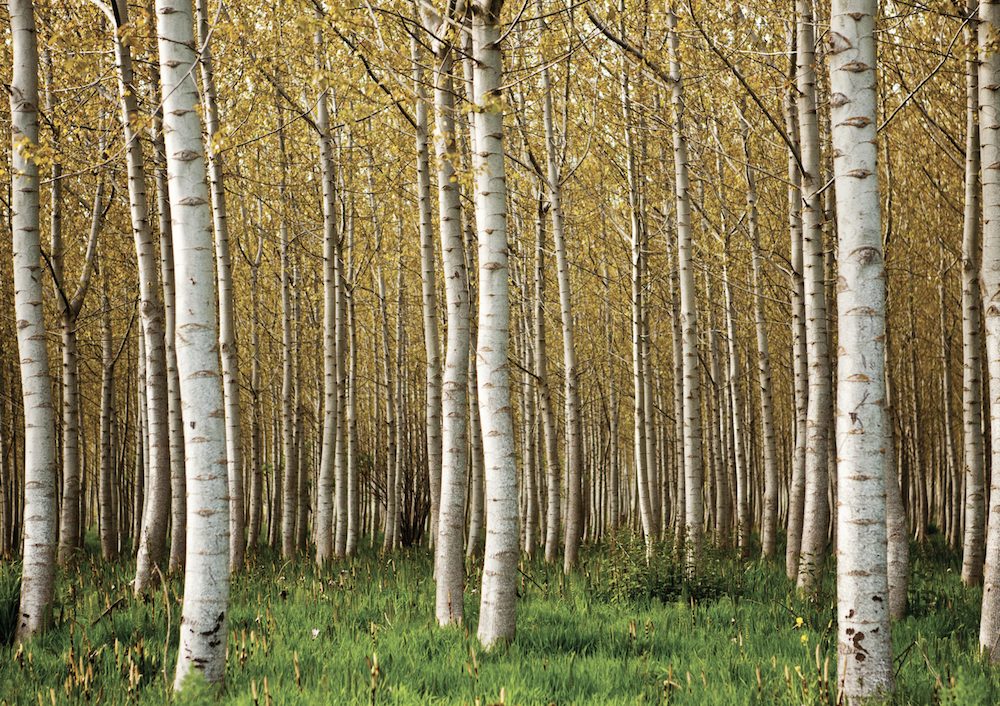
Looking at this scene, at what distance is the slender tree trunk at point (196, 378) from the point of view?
4430mm

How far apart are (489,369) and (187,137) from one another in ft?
7.13

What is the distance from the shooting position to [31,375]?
235 inches

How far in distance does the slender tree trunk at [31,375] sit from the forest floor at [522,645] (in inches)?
13.3

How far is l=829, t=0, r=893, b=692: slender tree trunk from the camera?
13.2 feet

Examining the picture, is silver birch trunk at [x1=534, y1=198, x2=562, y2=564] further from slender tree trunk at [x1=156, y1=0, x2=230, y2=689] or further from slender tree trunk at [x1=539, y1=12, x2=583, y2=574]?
slender tree trunk at [x1=156, y1=0, x2=230, y2=689]

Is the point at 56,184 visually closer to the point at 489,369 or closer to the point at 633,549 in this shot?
the point at 489,369

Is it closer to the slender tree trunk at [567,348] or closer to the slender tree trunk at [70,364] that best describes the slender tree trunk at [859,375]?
the slender tree trunk at [567,348]

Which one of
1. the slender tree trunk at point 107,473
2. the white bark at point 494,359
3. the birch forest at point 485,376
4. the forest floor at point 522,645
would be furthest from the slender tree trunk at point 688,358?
the slender tree trunk at point 107,473

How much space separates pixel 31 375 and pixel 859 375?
519cm

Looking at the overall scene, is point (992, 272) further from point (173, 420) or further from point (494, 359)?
point (173, 420)

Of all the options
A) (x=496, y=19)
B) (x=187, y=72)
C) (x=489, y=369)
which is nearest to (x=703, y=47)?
(x=496, y=19)

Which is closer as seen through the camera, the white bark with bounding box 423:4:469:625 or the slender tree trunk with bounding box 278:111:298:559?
the white bark with bounding box 423:4:469:625

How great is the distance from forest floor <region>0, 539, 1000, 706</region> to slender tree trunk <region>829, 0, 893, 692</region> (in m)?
0.29

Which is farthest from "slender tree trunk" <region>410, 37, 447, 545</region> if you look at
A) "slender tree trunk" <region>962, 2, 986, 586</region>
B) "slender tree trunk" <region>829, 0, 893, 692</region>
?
"slender tree trunk" <region>962, 2, 986, 586</region>
